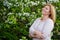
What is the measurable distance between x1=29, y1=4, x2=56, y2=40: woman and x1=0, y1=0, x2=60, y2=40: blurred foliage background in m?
1.79

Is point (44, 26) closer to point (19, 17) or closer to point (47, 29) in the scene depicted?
point (47, 29)

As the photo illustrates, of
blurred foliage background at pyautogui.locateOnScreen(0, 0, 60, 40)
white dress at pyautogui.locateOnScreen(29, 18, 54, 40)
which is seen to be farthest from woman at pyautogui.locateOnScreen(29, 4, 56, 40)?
blurred foliage background at pyautogui.locateOnScreen(0, 0, 60, 40)

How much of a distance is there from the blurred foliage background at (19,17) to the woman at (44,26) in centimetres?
179

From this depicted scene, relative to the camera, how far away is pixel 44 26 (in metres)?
4.62

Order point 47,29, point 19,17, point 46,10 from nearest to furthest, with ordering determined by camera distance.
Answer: point 47,29
point 46,10
point 19,17

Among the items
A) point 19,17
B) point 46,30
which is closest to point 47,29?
point 46,30

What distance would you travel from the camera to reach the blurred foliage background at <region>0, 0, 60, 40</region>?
6876 millimetres

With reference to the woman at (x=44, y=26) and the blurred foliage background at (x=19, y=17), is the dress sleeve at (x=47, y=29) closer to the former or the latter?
the woman at (x=44, y=26)

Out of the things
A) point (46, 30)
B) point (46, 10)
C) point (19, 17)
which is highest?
point (46, 10)

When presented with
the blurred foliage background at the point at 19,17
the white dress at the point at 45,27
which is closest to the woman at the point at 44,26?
the white dress at the point at 45,27

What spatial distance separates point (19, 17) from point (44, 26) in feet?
10.4

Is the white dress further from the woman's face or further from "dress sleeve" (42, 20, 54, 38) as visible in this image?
the woman's face

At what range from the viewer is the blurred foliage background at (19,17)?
688 centimetres

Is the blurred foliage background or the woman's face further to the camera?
the blurred foliage background
